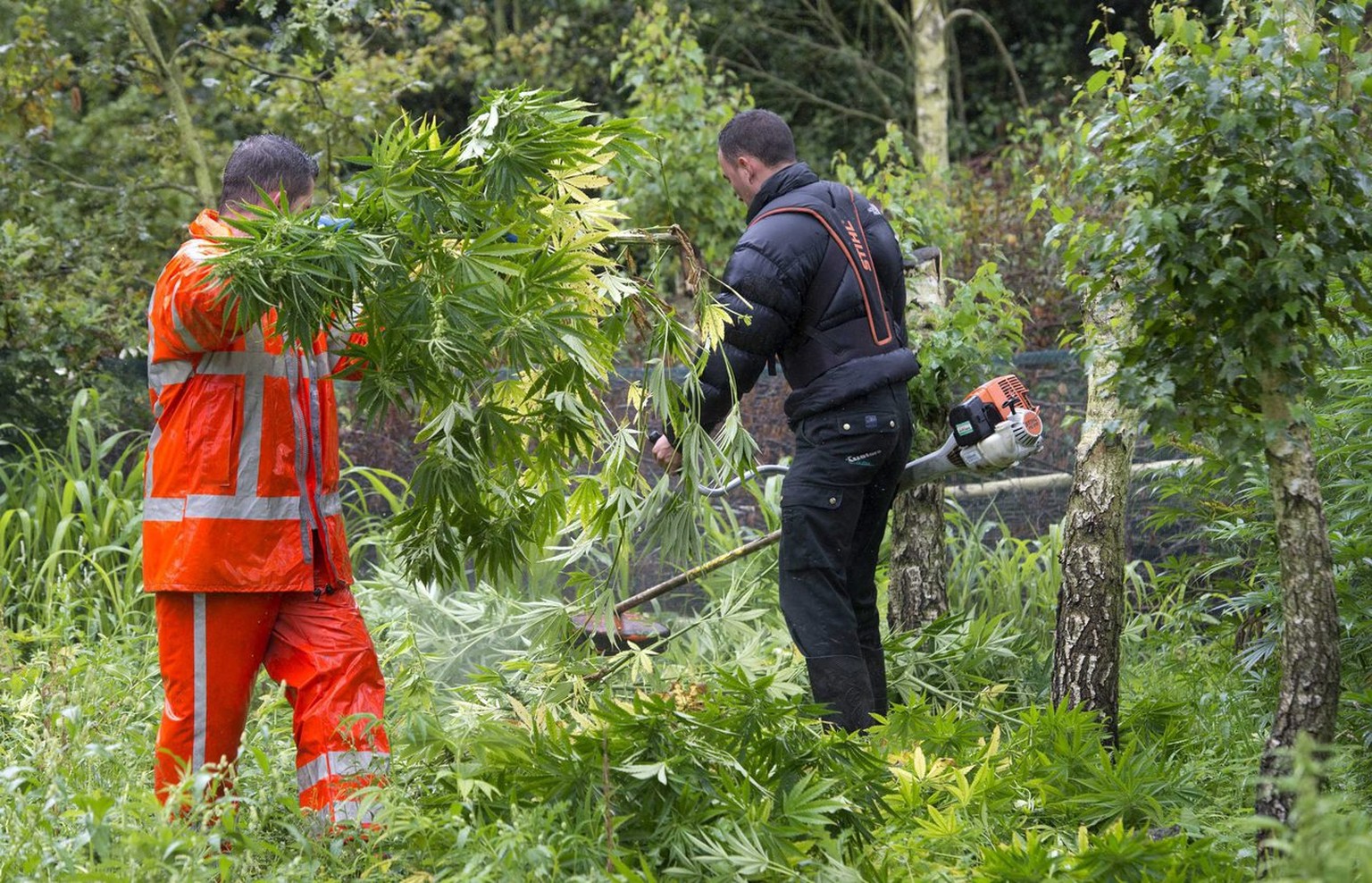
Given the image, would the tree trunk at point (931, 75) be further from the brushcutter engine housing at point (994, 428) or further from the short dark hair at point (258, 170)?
the short dark hair at point (258, 170)

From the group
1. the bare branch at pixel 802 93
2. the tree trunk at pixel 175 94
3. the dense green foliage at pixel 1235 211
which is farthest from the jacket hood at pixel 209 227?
the bare branch at pixel 802 93

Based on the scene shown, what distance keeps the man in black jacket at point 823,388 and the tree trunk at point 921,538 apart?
2.68 feet

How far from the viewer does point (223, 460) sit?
308cm

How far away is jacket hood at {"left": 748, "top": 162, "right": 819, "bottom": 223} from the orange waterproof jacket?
1490 millimetres

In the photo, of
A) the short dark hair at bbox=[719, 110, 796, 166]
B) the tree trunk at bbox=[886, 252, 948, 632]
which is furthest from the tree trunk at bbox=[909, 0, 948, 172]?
the short dark hair at bbox=[719, 110, 796, 166]

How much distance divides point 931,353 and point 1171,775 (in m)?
1.66

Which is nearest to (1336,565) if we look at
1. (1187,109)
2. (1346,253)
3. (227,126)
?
(1346,253)

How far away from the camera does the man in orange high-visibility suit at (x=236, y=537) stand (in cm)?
307

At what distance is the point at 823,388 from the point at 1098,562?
99 cm

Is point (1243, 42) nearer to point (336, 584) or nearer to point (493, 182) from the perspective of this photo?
point (493, 182)

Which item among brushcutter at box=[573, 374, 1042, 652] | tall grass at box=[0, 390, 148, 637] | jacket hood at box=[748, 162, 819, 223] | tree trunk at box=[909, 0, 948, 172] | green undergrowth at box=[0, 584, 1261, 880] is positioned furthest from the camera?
tree trunk at box=[909, 0, 948, 172]

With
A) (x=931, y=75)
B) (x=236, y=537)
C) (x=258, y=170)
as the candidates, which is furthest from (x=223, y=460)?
(x=931, y=75)

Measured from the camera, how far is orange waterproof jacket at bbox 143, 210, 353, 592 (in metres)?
3.06

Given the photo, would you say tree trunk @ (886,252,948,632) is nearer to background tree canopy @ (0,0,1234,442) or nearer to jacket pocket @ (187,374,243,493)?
background tree canopy @ (0,0,1234,442)
